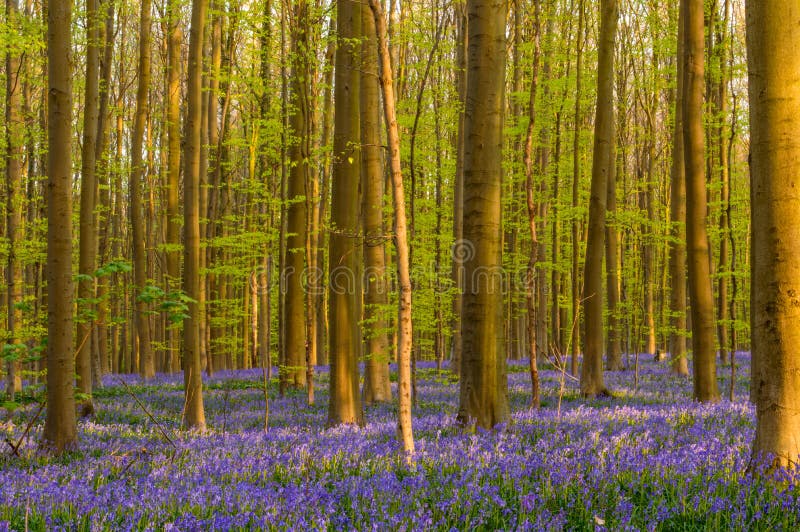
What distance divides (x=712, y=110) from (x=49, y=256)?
23273 mm

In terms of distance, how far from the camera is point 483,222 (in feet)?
27.1

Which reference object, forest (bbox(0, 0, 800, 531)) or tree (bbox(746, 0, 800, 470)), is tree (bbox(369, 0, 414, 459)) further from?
tree (bbox(746, 0, 800, 470))

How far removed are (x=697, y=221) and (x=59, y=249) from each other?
34.3 feet

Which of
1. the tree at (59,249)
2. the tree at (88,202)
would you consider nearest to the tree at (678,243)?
the tree at (88,202)

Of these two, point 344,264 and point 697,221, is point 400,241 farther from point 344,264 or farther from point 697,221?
point 697,221

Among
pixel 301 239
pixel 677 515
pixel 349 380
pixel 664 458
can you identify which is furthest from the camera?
pixel 301 239

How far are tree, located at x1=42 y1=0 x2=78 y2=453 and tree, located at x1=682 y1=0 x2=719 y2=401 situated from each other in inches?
389

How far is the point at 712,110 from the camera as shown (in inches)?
936

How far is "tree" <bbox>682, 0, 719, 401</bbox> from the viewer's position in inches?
449

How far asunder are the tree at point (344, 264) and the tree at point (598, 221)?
5.76 m

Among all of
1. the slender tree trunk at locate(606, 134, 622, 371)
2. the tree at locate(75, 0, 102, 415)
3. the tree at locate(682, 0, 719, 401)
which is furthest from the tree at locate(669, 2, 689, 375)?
the tree at locate(75, 0, 102, 415)

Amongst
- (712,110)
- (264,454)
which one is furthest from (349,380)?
(712,110)

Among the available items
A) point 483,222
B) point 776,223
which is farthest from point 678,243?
point 776,223

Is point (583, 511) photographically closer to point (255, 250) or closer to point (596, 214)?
point (596, 214)
